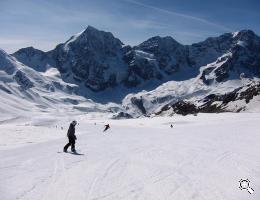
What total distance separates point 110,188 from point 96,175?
2.62 meters

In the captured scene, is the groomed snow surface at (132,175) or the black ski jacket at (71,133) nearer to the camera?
the groomed snow surface at (132,175)

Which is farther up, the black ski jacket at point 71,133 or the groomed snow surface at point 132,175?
the black ski jacket at point 71,133

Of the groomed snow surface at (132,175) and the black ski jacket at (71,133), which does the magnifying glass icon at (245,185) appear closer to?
the groomed snow surface at (132,175)

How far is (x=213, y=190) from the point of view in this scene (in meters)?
15.4

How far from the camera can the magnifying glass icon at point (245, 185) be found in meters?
15.2

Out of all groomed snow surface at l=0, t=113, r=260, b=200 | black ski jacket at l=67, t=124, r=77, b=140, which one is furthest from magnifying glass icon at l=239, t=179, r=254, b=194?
black ski jacket at l=67, t=124, r=77, b=140

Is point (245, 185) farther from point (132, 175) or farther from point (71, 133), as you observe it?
point (71, 133)

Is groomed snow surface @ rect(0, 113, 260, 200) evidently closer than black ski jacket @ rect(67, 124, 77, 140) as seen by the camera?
Yes

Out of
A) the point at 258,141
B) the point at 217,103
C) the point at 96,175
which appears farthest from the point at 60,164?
the point at 217,103

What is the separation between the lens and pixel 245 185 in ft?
52.1

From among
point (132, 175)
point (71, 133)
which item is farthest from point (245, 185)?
point (71, 133)

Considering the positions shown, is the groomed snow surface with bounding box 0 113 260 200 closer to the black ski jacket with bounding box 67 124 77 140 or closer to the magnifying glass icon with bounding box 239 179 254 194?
the magnifying glass icon with bounding box 239 179 254 194

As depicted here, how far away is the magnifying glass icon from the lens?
50.0 feet

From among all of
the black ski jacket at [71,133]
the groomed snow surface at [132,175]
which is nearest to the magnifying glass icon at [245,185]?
the groomed snow surface at [132,175]
